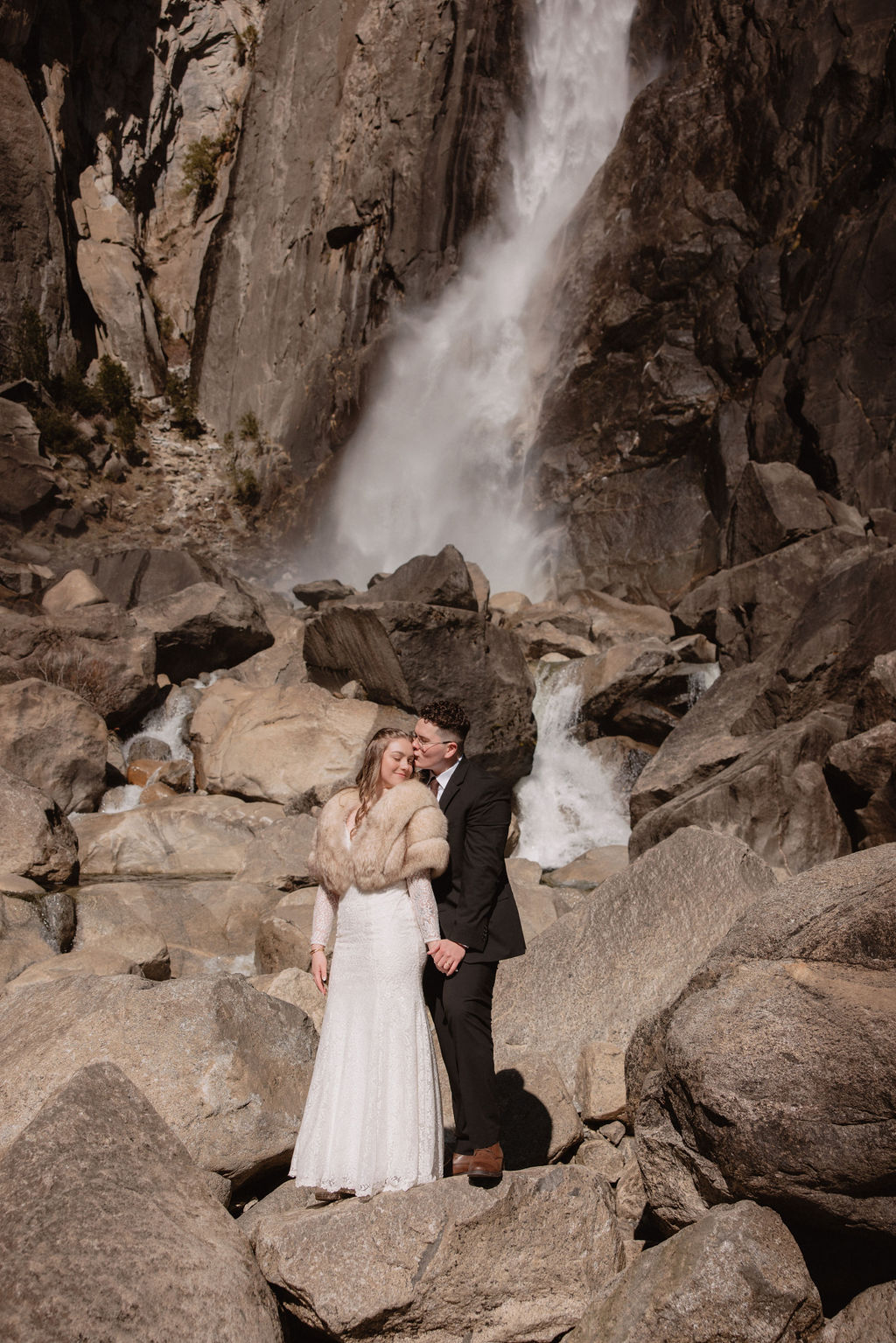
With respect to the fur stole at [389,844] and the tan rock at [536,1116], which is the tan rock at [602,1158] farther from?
the fur stole at [389,844]

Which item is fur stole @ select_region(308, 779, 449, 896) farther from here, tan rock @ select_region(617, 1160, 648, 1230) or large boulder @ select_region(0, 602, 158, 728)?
large boulder @ select_region(0, 602, 158, 728)

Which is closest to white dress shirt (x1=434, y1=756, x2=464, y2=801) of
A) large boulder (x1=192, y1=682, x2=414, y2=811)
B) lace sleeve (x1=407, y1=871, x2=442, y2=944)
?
lace sleeve (x1=407, y1=871, x2=442, y2=944)

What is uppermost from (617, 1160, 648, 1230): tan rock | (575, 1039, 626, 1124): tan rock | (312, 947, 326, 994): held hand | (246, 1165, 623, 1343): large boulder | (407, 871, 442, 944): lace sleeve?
(407, 871, 442, 944): lace sleeve

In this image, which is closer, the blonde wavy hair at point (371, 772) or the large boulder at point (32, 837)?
the blonde wavy hair at point (371, 772)

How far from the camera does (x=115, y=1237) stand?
8.12ft

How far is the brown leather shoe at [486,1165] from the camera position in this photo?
116 inches

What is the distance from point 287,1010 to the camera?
4.25 metres

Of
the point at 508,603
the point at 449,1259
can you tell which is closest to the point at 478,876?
the point at 449,1259

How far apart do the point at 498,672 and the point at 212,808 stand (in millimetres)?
4838

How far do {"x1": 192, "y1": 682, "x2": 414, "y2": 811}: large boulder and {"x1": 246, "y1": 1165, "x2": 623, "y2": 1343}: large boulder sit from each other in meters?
9.50

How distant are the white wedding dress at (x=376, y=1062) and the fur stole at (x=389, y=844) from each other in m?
0.07

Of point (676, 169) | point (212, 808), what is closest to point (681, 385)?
point (676, 169)

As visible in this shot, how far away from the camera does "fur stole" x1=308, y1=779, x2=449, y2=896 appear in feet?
10.5

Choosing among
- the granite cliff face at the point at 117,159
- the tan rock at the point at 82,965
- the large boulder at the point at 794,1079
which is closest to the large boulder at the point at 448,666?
the tan rock at the point at 82,965
